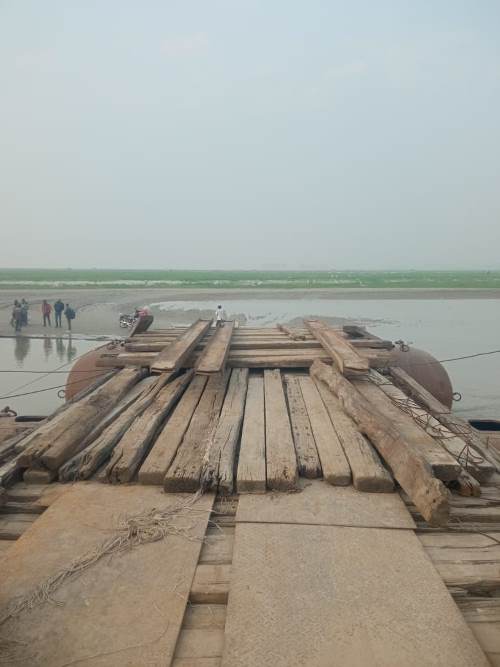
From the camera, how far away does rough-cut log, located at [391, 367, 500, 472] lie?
3330 mm

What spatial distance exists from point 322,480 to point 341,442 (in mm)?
514

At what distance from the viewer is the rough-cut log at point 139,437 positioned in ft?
9.05

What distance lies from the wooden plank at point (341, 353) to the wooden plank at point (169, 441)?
164cm

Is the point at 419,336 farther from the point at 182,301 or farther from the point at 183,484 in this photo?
the point at 182,301

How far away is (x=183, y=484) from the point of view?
103 inches

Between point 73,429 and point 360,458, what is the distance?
7.34ft

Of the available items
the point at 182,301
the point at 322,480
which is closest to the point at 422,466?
the point at 322,480

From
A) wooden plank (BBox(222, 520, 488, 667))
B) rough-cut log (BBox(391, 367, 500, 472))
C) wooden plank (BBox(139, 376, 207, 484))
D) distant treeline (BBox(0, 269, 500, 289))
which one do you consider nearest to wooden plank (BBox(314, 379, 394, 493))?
wooden plank (BBox(222, 520, 488, 667))

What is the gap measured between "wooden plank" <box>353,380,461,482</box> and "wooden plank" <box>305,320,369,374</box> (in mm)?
238

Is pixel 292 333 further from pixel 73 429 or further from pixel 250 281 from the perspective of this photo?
pixel 250 281

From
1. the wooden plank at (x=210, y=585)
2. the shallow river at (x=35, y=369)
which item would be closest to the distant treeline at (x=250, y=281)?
the shallow river at (x=35, y=369)

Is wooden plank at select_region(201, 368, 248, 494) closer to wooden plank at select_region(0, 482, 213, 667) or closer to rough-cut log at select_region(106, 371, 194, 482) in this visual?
wooden plank at select_region(0, 482, 213, 667)

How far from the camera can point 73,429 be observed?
325 centimetres

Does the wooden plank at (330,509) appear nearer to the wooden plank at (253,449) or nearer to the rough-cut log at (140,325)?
the wooden plank at (253,449)
